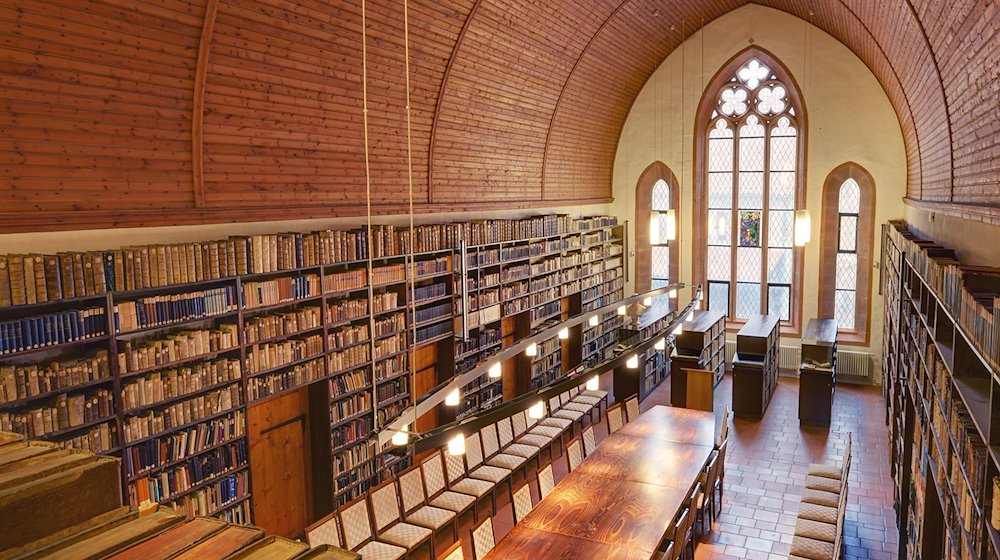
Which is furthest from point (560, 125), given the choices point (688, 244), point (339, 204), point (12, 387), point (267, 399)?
point (12, 387)

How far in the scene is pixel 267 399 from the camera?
7.75 metres

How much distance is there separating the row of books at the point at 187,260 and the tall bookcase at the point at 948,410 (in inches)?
140

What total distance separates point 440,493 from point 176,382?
125 inches

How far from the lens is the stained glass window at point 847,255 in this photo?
572 inches

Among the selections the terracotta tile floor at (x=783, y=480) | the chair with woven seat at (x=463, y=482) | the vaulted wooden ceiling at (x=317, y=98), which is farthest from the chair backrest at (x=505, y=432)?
the vaulted wooden ceiling at (x=317, y=98)

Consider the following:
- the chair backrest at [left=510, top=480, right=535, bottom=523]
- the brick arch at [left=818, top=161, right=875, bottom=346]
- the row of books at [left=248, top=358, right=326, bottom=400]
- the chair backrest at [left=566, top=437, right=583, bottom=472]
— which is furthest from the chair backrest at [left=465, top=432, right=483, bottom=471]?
the brick arch at [left=818, top=161, right=875, bottom=346]

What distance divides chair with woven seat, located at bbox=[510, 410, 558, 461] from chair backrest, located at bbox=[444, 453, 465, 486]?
1.21 meters

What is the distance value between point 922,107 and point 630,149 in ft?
26.4

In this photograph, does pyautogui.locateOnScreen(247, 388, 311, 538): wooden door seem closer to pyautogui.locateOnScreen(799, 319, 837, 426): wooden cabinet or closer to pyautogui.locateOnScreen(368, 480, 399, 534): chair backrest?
pyautogui.locateOnScreen(368, 480, 399, 534): chair backrest

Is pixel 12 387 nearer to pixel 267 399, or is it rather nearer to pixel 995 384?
pixel 267 399

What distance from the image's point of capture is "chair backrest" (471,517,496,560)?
6.28 metres

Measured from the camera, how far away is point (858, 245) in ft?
47.6

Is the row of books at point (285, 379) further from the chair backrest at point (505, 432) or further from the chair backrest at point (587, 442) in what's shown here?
the chair backrest at point (587, 442)

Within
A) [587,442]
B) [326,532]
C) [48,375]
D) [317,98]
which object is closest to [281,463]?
[326,532]
